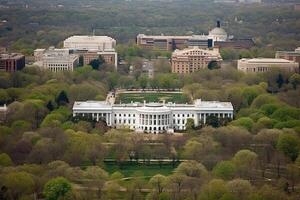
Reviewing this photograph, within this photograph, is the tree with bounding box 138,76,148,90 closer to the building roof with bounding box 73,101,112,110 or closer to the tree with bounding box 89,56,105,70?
the tree with bounding box 89,56,105,70

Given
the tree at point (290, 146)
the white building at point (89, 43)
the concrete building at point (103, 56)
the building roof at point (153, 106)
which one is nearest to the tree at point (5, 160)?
the tree at point (290, 146)

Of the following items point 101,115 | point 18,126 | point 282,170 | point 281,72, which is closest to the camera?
point 282,170

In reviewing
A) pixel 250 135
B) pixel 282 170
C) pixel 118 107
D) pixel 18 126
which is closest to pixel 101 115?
pixel 118 107

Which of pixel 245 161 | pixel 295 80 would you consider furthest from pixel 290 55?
pixel 245 161

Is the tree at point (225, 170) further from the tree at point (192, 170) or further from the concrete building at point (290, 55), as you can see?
the concrete building at point (290, 55)

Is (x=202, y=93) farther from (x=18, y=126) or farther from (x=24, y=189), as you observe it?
(x=24, y=189)

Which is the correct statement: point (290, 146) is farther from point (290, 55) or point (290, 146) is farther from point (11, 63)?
point (290, 55)
